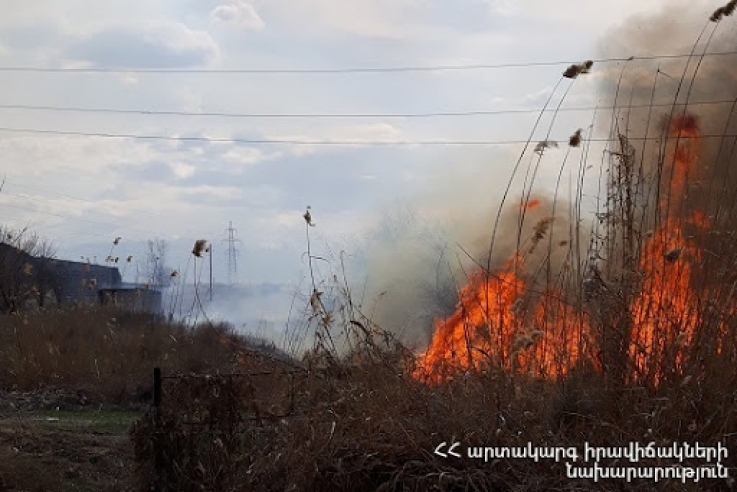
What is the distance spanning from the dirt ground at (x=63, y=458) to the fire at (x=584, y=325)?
8.60 feet

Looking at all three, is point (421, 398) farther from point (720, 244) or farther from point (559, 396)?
point (720, 244)

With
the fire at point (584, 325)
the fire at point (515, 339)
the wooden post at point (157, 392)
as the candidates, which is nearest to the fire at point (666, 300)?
the fire at point (584, 325)

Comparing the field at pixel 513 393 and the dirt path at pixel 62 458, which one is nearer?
the field at pixel 513 393

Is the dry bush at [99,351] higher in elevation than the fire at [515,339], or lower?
lower

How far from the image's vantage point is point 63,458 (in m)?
7.19

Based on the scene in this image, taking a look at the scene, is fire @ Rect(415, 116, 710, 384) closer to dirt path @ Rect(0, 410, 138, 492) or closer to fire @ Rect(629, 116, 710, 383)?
fire @ Rect(629, 116, 710, 383)

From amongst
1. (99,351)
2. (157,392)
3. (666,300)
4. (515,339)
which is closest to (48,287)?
(99,351)

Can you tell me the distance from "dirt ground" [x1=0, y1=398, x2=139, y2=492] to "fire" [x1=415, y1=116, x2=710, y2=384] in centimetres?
262

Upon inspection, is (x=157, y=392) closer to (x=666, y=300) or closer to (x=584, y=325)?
(x=584, y=325)

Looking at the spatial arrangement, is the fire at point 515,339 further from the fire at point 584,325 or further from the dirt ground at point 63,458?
the dirt ground at point 63,458

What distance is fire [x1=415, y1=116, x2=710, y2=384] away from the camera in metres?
5.41

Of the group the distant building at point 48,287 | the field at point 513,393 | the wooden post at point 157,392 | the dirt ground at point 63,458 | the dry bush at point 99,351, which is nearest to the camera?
the field at point 513,393

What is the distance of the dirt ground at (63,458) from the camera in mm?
6348

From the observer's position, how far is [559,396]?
541 centimetres
